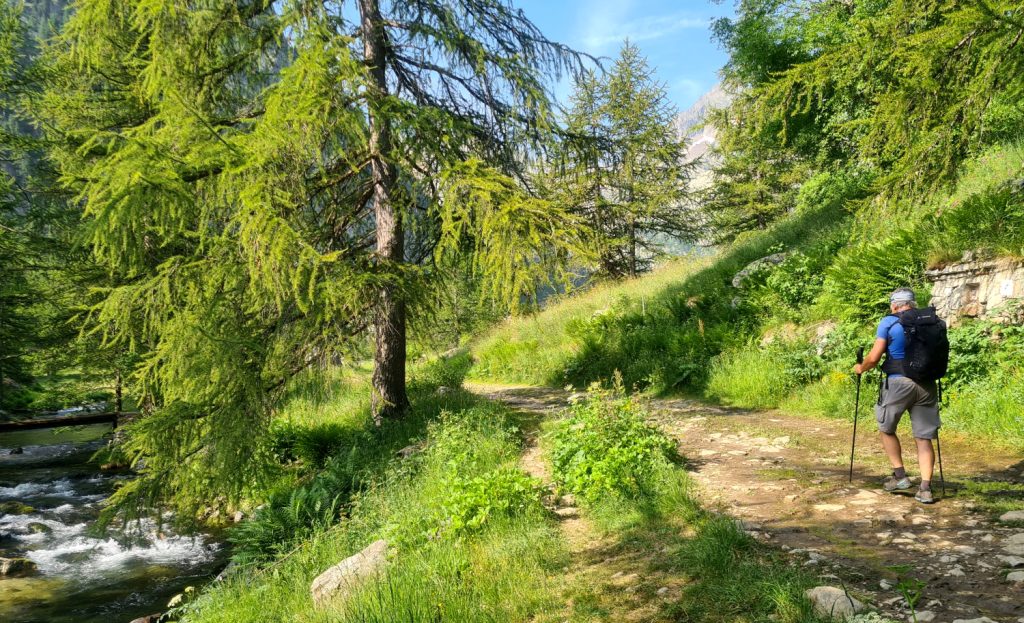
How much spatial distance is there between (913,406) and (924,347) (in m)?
0.57

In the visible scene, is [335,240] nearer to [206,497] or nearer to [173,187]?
[173,187]

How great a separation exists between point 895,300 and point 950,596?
2.95 m

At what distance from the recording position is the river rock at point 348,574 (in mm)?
4188

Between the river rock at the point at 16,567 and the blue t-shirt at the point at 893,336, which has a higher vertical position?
the blue t-shirt at the point at 893,336

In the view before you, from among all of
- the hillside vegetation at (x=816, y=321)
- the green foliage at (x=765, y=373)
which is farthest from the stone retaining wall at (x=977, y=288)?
the green foliage at (x=765, y=373)

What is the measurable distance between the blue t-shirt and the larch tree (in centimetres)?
307

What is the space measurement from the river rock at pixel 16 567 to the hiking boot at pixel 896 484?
1126cm

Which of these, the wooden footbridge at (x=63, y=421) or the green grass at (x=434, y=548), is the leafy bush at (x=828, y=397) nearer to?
the green grass at (x=434, y=548)

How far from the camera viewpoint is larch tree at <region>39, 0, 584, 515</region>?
5.63 metres

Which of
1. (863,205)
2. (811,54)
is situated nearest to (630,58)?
(811,54)

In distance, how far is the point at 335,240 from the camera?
7754 millimetres

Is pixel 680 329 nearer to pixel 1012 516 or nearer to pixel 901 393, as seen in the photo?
pixel 901 393

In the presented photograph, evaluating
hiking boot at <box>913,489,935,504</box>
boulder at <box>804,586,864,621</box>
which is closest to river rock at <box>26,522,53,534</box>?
boulder at <box>804,586,864,621</box>

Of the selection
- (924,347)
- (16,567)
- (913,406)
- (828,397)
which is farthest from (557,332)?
(16,567)
